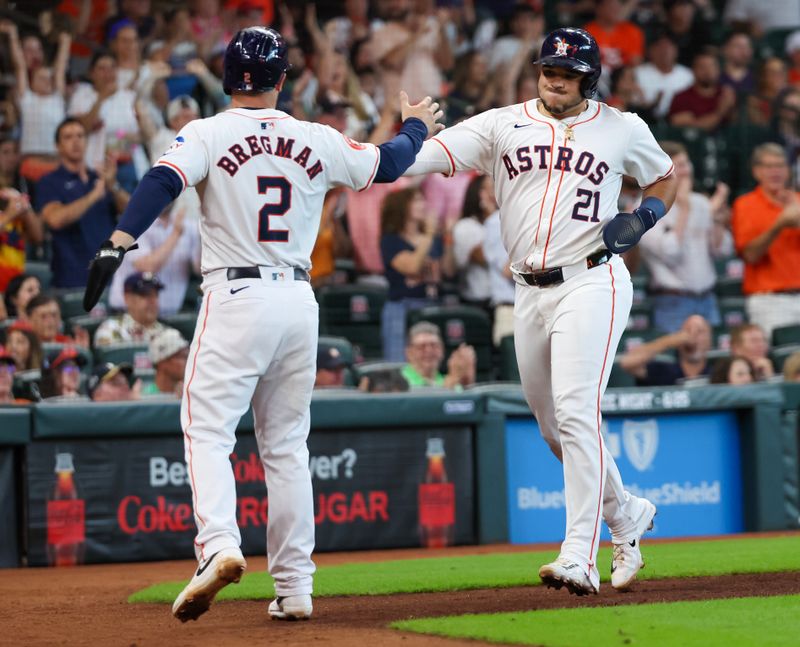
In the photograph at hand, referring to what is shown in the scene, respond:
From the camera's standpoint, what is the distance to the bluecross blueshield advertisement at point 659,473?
9023 mm

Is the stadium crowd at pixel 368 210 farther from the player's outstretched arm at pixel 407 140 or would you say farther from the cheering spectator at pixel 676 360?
the player's outstretched arm at pixel 407 140

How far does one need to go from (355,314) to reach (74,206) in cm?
223

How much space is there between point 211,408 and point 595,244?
165cm

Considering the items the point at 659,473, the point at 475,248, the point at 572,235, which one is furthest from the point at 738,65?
the point at 572,235

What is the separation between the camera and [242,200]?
4930mm

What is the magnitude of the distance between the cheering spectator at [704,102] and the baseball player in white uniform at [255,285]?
29.9 ft

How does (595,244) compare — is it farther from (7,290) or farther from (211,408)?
(7,290)

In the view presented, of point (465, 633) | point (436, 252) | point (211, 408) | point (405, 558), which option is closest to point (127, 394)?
point (405, 558)

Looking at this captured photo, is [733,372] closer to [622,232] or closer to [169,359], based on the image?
[169,359]

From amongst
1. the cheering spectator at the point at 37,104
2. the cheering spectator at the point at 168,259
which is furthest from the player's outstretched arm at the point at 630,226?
the cheering spectator at the point at 37,104

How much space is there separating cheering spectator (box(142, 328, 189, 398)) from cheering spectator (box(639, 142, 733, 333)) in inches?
166

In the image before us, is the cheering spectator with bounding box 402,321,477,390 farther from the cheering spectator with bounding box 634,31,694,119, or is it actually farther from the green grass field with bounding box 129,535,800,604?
the cheering spectator with bounding box 634,31,694,119

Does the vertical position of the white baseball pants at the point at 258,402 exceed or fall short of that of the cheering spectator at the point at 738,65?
it falls short

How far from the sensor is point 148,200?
474cm
